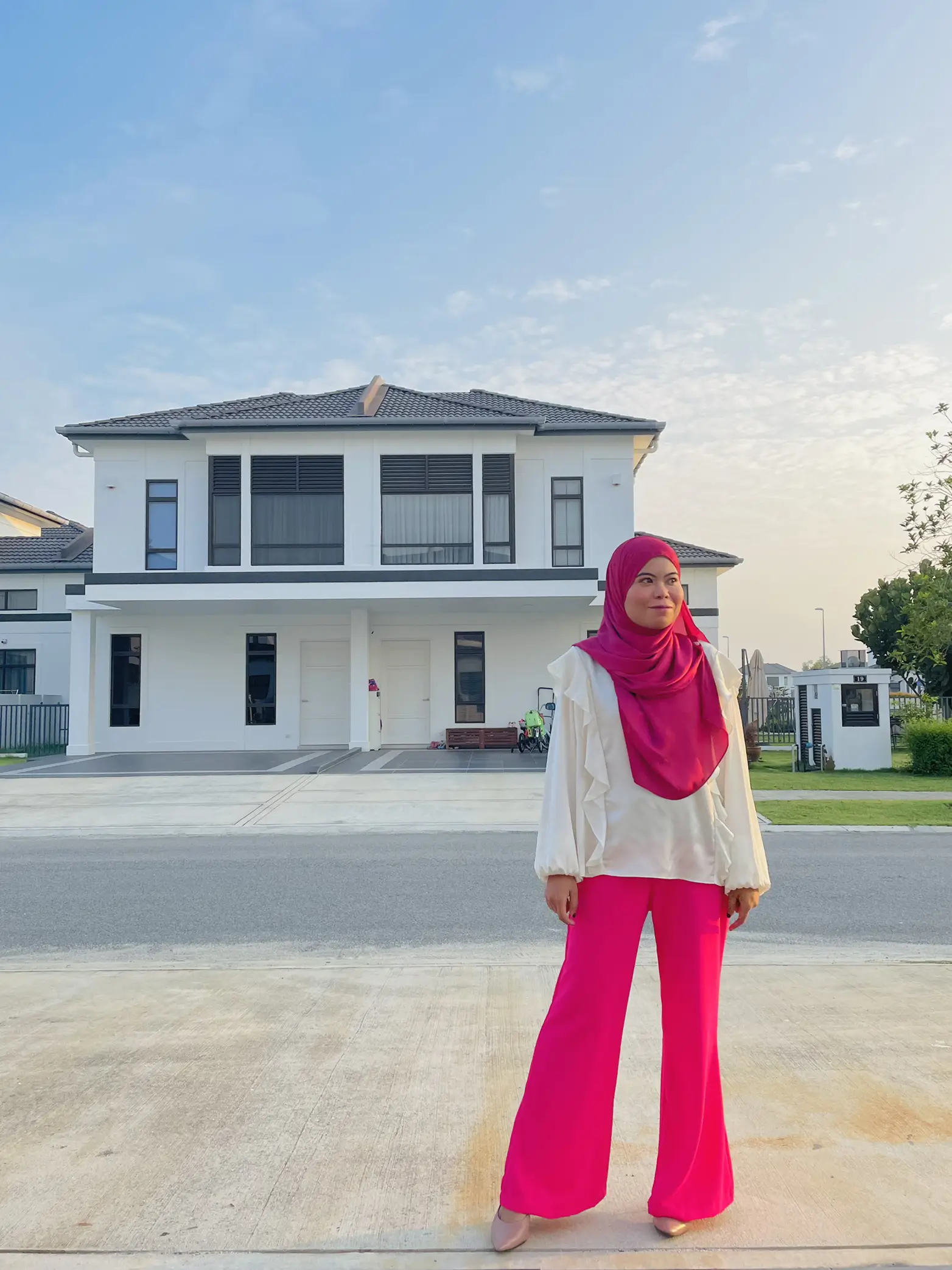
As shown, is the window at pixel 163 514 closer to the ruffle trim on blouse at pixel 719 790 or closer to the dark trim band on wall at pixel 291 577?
the dark trim band on wall at pixel 291 577

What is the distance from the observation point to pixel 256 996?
5.18m

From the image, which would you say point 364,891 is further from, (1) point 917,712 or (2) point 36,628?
(2) point 36,628

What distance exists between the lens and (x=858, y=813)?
12.5 m

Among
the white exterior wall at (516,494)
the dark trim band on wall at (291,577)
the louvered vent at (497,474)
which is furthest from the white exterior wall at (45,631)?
the louvered vent at (497,474)

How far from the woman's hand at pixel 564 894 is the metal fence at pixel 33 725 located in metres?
25.2

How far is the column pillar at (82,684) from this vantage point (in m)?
22.3

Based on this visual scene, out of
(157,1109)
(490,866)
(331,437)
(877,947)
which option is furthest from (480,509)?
(157,1109)

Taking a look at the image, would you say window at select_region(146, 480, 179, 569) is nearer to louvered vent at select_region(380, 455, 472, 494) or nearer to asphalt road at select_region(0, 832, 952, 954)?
louvered vent at select_region(380, 455, 472, 494)

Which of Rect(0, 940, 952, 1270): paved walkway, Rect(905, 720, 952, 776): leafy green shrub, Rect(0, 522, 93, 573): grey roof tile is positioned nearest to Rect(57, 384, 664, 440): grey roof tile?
Rect(0, 522, 93, 573): grey roof tile

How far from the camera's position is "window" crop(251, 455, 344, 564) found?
22312 millimetres

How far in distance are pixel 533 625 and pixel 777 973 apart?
18.4 meters

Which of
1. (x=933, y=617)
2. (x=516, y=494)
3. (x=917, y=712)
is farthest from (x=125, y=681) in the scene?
(x=917, y=712)

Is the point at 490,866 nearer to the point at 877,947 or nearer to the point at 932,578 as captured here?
the point at 877,947

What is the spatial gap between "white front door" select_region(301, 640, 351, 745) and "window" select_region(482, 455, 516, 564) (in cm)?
440
